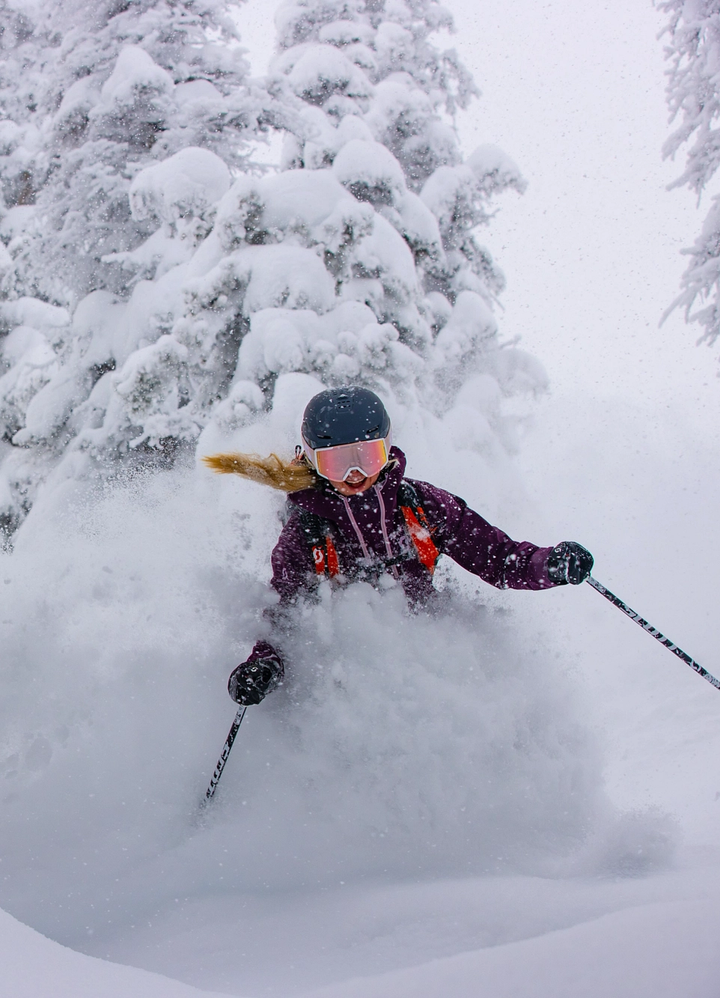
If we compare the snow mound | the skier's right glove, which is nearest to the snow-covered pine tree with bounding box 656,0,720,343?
the skier's right glove

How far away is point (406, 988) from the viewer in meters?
1.87

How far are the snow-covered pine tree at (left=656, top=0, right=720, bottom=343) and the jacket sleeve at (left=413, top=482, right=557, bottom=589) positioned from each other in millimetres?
6265

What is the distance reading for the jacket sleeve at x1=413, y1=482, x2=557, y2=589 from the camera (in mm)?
3697

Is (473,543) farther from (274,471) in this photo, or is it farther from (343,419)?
(274,471)

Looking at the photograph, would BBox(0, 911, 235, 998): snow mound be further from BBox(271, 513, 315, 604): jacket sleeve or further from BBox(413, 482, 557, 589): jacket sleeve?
BBox(413, 482, 557, 589): jacket sleeve

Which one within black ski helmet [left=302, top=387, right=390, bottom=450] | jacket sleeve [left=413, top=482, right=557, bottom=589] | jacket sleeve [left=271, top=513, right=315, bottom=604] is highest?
black ski helmet [left=302, top=387, right=390, bottom=450]

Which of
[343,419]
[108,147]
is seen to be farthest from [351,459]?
[108,147]

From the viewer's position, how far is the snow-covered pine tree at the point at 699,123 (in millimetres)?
8242

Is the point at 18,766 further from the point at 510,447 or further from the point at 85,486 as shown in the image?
the point at 510,447

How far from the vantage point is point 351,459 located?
11.6 feet

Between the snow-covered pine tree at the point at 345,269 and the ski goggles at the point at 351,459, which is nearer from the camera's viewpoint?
the ski goggles at the point at 351,459

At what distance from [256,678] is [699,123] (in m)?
9.04

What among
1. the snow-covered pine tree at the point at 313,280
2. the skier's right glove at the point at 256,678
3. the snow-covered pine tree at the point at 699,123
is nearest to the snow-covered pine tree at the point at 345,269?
the snow-covered pine tree at the point at 313,280

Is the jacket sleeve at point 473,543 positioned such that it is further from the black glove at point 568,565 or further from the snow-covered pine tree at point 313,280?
the snow-covered pine tree at point 313,280
